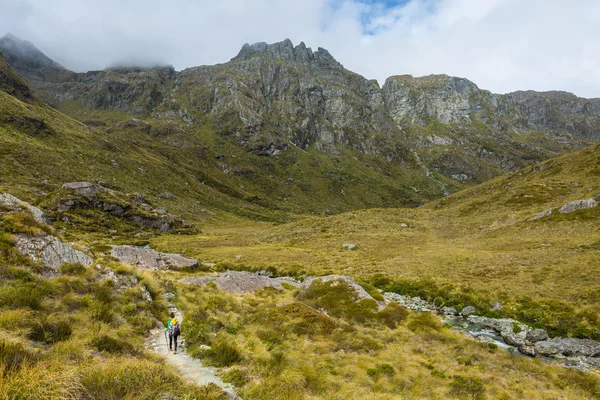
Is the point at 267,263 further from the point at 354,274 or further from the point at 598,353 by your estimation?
the point at 598,353

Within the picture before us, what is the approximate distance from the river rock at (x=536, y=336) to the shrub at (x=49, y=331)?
2841cm

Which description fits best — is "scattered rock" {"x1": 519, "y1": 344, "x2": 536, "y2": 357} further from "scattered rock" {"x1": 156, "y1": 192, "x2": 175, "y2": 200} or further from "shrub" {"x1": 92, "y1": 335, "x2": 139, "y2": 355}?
"scattered rock" {"x1": 156, "y1": 192, "x2": 175, "y2": 200}

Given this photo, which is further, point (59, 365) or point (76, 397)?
point (59, 365)

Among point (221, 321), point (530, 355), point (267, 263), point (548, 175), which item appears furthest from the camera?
point (548, 175)

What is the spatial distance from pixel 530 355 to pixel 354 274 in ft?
81.4

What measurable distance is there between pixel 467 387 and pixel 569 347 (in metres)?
11.7

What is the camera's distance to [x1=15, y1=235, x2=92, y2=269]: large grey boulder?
51.4ft

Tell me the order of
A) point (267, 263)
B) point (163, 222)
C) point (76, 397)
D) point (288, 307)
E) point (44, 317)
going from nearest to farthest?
point (76, 397), point (44, 317), point (288, 307), point (267, 263), point (163, 222)

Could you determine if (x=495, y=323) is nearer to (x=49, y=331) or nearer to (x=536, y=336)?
(x=536, y=336)

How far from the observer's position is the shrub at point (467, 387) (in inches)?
555

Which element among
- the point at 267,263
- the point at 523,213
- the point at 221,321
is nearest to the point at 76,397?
the point at 221,321

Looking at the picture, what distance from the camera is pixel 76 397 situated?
6441mm

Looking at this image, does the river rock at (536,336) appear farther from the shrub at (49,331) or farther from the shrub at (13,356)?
the shrub at (13,356)

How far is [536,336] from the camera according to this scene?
22.2 meters
